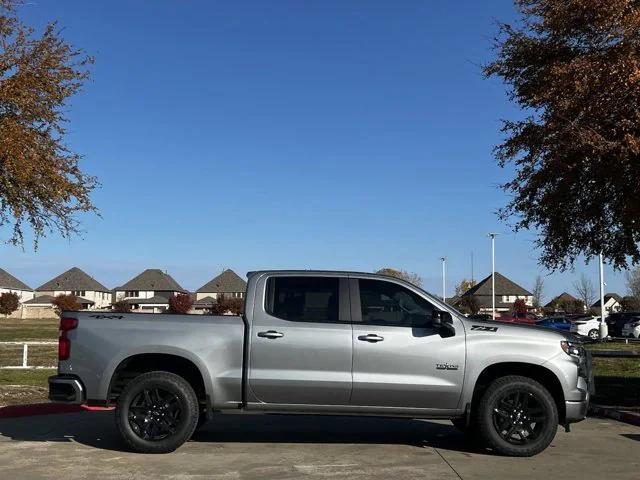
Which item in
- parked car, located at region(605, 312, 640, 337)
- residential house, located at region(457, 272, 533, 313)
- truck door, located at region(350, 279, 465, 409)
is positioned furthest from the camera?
residential house, located at region(457, 272, 533, 313)

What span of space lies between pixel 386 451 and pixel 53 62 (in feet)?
27.5

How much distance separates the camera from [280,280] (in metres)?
7.79

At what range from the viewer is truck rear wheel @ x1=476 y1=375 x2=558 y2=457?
A: 7363mm

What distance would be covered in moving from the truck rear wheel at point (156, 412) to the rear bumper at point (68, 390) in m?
0.43

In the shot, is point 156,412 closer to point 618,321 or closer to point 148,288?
point 618,321

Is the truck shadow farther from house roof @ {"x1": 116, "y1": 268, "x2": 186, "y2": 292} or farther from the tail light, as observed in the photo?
house roof @ {"x1": 116, "y1": 268, "x2": 186, "y2": 292}

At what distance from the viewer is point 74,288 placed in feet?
408

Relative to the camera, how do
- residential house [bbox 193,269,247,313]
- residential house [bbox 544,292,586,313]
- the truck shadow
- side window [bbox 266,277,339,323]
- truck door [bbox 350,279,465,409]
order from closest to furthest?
truck door [bbox 350,279,465,409] < side window [bbox 266,277,339,323] < the truck shadow < residential house [bbox 544,292,586,313] < residential house [bbox 193,269,247,313]

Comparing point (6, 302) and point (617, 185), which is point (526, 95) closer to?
point (617, 185)

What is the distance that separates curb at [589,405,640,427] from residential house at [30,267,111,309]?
117 meters

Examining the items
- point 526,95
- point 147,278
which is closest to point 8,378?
point 526,95

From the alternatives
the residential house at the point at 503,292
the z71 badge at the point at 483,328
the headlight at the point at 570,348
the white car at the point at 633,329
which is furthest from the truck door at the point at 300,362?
the residential house at the point at 503,292

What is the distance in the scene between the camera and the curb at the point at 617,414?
32.6ft

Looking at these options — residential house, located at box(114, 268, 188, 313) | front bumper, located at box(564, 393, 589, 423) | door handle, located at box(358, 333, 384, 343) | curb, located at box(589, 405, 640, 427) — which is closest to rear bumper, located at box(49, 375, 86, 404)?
door handle, located at box(358, 333, 384, 343)
